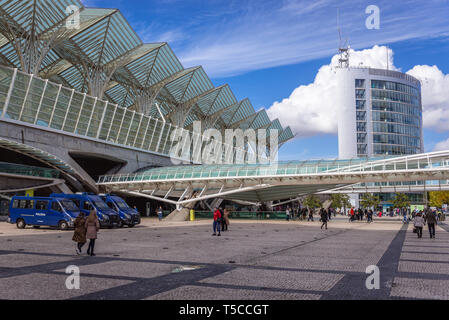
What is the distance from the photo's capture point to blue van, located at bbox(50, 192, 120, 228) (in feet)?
86.5

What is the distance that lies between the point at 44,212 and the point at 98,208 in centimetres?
336

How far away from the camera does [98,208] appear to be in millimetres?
26844

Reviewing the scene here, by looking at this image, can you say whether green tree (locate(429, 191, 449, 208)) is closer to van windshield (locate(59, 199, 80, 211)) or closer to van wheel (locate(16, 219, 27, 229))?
van windshield (locate(59, 199, 80, 211))

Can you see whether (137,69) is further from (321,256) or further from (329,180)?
(321,256)

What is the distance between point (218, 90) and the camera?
71.1 metres

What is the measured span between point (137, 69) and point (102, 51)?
313 inches

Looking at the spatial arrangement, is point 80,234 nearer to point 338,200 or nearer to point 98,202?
point 98,202

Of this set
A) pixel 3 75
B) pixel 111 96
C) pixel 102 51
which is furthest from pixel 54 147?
pixel 111 96

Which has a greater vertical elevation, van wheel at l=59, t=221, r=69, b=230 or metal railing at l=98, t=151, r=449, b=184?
metal railing at l=98, t=151, r=449, b=184

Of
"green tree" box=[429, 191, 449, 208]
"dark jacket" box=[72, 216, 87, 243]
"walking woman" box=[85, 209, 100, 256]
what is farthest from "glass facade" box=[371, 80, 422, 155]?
"dark jacket" box=[72, 216, 87, 243]

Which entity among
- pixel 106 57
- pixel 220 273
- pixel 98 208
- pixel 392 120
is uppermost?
pixel 392 120

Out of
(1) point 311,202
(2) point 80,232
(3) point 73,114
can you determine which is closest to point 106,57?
(3) point 73,114

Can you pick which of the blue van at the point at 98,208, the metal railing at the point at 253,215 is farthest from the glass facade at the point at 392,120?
the blue van at the point at 98,208

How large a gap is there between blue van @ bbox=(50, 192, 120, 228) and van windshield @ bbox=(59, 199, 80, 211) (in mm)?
1025
